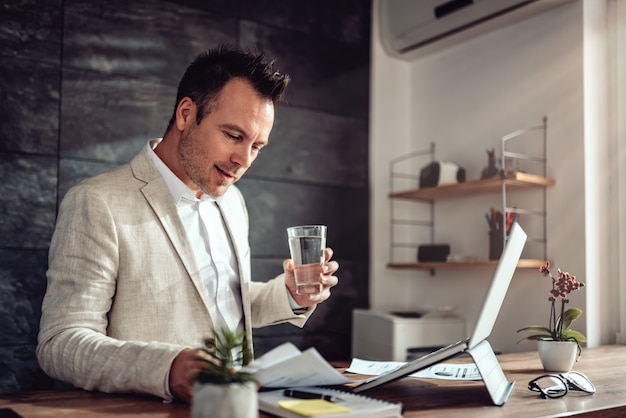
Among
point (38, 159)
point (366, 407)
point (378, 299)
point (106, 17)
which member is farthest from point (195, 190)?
point (378, 299)

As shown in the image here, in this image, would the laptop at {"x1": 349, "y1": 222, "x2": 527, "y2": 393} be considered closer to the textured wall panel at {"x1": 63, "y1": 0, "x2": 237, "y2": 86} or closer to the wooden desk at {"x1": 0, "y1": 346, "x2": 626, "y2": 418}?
the wooden desk at {"x1": 0, "y1": 346, "x2": 626, "y2": 418}

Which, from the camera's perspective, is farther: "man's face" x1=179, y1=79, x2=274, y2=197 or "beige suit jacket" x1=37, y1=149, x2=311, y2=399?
"man's face" x1=179, y1=79, x2=274, y2=197

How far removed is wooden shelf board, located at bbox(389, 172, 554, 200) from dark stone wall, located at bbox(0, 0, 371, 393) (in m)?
0.35

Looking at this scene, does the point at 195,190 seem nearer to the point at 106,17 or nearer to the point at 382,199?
the point at 106,17

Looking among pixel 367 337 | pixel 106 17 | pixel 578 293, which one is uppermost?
pixel 106 17

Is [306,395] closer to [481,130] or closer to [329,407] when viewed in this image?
[329,407]

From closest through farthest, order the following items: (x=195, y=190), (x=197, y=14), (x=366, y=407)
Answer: (x=366, y=407), (x=195, y=190), (x=197, y=14)

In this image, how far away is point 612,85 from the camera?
9.82 ft

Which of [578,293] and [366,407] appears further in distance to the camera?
[578,293]

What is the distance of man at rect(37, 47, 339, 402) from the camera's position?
4.32 feet

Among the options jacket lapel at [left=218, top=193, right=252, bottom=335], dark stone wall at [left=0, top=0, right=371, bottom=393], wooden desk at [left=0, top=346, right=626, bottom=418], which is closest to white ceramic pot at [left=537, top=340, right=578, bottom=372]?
wooden desk at [left=0, top=346, right=626, bottom=418]

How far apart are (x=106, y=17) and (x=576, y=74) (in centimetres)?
210

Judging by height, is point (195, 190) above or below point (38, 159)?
below

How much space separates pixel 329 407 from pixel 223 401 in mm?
226
